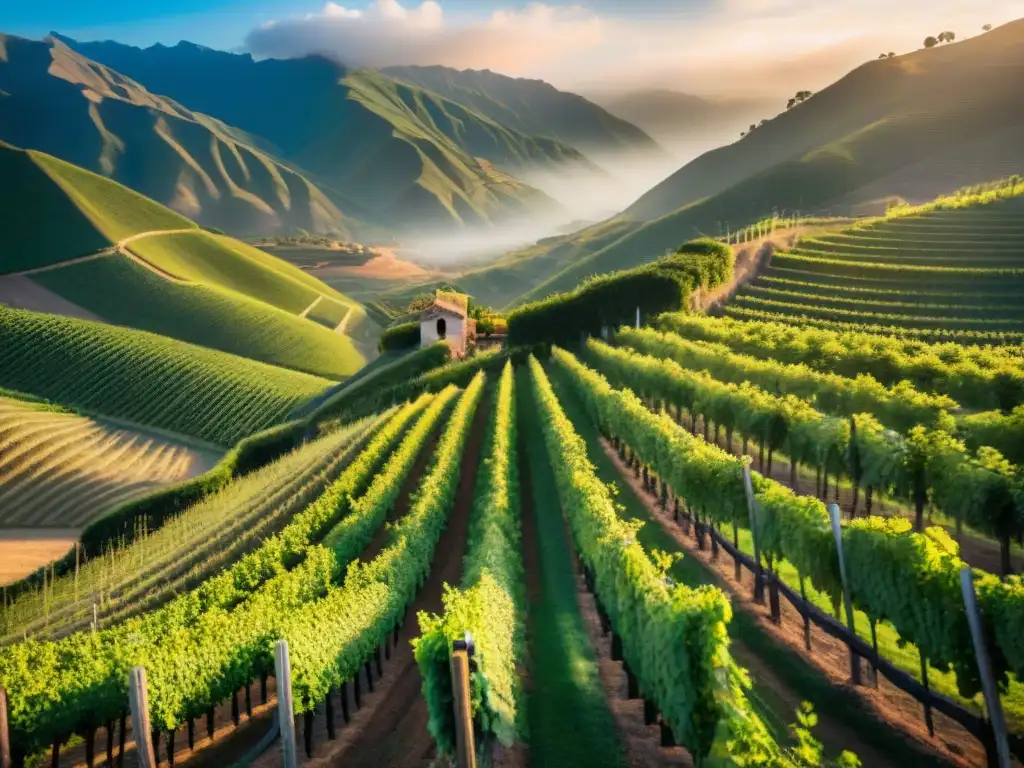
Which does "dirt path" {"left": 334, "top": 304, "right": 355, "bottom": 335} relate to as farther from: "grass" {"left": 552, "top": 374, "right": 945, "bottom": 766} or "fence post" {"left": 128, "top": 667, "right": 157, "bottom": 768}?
"fence post" {"left": 128, "top": 667, "right": 157, "bottom": 768}

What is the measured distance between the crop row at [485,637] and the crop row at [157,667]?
246 centimetres

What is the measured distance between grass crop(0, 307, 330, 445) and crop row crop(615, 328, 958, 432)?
33945 mm

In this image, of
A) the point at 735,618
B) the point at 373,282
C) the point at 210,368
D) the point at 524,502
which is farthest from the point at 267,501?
the point at 373,282

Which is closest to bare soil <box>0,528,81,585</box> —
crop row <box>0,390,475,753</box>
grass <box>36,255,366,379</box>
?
crop row <box>0,390,475,753</box>

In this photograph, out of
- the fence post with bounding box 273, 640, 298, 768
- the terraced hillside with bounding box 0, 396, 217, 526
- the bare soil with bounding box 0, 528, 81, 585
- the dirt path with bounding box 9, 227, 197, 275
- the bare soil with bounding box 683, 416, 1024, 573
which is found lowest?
the bare soil with bounding box 0, 528, 81, 585

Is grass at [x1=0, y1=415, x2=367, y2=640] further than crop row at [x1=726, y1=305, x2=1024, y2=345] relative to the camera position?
No

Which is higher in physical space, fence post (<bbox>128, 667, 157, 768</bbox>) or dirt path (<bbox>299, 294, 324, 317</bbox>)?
dirt path (<bbox>299, 294, 324, 317</bbox>)

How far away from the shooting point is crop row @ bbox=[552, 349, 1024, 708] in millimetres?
11297

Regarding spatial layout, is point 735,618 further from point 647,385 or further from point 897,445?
point 647,385

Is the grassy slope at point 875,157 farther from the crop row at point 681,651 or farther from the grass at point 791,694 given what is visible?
the crop row at point 681,651

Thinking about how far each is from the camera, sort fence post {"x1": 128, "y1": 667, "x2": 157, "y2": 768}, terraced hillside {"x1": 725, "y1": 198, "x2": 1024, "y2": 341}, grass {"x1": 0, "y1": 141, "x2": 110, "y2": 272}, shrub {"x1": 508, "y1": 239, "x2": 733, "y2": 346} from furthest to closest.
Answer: grass {"x1": 0, "y1": 141, "x2": 110, "y2": 272} → shrub {"x1": 508, "y1": 239, "x2": 733, "y2": 346} → terraced hillside {"x1": 725, "y1": 198, "x2": 1024, "y2": 341} → fence post {"x1": 128, "y1": 667, "x2": 157, "y2": 768}

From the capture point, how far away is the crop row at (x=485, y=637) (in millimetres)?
10898

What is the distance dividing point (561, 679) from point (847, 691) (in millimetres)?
4555

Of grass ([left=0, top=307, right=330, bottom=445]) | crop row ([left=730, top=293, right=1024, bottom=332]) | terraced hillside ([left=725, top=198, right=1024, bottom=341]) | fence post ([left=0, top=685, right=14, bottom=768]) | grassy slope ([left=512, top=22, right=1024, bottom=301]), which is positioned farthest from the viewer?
grassy slope ([left=512, top=22, right=1024, bottom=301])
